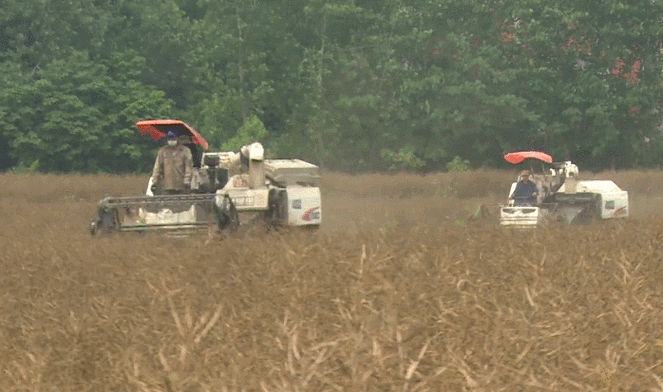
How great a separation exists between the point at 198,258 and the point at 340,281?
2948 mm

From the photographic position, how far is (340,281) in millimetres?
10469

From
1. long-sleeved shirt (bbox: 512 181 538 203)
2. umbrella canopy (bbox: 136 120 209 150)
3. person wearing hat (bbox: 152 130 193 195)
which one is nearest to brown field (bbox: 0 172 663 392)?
person wearing hat (bbox: 152 130 193 195)

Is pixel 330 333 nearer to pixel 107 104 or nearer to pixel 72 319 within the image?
pixel 72 319

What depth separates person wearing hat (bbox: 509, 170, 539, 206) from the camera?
2447cm

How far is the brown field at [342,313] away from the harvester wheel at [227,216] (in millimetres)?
2790

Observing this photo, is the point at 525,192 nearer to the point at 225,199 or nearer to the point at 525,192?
the point at 525,192

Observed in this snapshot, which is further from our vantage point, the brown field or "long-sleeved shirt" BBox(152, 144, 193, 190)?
"long-sleeved shirt" BBox(152, 144, 193, 190)

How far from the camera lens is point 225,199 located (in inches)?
749

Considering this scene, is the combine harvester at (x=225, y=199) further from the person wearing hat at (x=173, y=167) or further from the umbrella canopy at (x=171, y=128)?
the person wearing hat at (x=173, y=167)

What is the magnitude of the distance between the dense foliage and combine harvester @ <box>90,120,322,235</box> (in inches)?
1256

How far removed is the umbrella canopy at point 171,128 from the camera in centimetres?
2109

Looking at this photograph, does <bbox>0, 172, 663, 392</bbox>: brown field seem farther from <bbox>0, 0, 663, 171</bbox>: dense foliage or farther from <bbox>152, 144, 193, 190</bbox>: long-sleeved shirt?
<bbox>0, 0, 663, 171</bbox>: dense foliage

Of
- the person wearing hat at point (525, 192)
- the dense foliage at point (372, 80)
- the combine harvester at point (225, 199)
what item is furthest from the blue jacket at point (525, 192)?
the dense foliage at point (372, 80)

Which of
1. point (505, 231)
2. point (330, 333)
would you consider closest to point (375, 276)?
point (330, 333)
